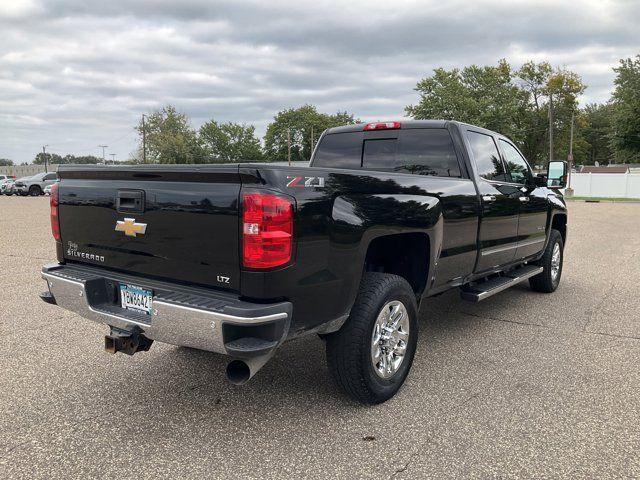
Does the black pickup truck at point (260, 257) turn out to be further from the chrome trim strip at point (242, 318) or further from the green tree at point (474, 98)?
the green tree at point (474, 98)

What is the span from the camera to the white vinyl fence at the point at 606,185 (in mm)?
39812

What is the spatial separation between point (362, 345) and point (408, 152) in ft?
7.26

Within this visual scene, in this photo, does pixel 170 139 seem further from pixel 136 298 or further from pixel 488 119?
pixel 136 298

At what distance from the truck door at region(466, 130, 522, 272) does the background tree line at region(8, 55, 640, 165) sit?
117 ft

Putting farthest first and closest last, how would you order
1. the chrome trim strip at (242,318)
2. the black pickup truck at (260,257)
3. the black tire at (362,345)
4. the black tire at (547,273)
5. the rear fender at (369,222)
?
the black tire at (547,273)
the black tire at (362,345)
the rear fender at (369,222)
the black pickup truck at (260,257)
the chrome trim strip at (242,318)

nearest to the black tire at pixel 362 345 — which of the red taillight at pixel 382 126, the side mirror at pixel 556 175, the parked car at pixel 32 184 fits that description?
the red taillight at pixel 382 126

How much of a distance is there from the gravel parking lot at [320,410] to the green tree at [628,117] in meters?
45.7

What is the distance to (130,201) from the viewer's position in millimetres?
3109

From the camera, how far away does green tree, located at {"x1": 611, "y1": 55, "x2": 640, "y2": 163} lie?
43.7 meters

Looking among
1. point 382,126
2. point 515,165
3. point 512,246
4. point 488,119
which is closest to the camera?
point 382,126

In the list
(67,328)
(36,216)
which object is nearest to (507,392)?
(67,328)

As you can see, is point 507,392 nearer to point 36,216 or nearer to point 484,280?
point 484,280

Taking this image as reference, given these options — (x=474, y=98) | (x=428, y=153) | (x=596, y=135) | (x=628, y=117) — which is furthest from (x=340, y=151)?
(x=596, y=135)

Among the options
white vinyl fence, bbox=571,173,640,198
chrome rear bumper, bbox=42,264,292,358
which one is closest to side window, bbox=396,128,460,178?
chrome rear bumper, bbox=42,264,292,358
